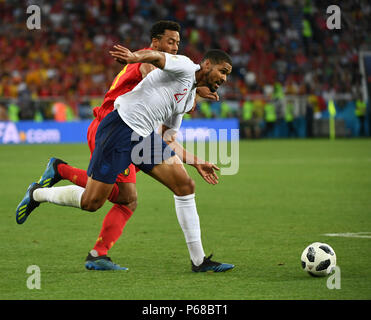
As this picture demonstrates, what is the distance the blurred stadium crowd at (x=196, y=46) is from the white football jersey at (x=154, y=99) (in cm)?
2200

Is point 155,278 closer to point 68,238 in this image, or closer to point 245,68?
point 68,238

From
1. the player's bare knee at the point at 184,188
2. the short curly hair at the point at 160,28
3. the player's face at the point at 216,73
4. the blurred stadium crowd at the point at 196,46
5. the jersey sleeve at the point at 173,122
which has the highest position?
the blurred stadium crowd at the point at 196,46

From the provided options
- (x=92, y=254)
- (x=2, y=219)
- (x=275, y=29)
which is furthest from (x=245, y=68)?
(x=92, y=254)

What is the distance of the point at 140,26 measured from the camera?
33.8 meters

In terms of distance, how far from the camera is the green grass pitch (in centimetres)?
539

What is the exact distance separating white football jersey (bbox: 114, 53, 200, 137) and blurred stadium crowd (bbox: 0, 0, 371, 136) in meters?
22.0

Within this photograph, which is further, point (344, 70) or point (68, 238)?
point (344, 70)

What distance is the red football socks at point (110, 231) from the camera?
6441mm

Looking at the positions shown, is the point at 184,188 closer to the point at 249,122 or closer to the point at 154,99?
the point at 154,99

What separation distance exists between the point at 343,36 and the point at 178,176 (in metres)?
30.5

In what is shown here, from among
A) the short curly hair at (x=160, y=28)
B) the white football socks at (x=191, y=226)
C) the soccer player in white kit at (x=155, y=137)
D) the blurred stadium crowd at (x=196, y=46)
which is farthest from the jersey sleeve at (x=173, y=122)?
the blurred stadium crowd at (x=196, y=46)

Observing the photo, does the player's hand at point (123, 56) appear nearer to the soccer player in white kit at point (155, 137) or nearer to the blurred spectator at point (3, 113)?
the soccer player in white kit at point (155, 137)
